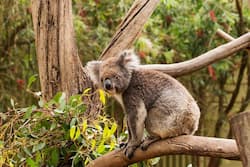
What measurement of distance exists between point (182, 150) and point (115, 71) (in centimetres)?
55

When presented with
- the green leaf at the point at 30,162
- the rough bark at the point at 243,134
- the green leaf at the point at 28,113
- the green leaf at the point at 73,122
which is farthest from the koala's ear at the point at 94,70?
the rough bark at the point at 243,134

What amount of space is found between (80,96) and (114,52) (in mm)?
410

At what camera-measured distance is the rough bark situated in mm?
1865

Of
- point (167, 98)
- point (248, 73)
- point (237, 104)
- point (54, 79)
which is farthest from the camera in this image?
point (237, 104)

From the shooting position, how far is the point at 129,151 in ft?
8.29

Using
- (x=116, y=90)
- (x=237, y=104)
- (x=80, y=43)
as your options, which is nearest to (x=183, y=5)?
(x=80, y=43)

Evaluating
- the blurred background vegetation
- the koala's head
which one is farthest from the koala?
the blurred background vegetation

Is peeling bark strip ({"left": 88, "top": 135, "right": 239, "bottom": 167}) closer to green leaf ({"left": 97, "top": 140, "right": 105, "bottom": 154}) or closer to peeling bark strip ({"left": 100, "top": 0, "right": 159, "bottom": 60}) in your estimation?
green leaf ({"left": 97, "top": 140, "right": 105, "bottom": 154})

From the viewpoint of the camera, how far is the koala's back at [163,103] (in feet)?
8.43

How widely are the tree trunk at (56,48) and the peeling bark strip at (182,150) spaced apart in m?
0.46

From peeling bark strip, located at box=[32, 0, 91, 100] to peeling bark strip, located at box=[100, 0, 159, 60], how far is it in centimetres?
21

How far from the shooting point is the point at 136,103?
8.73 feet

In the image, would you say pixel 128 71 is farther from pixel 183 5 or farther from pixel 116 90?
pixel 183 5

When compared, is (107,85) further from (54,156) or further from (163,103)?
(54,156)
